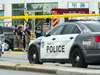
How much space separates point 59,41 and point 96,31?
4.47 ft

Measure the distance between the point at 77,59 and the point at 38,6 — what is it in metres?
32.2

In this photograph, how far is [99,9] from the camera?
41.0 m

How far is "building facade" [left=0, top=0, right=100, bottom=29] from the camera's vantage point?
40844 mm

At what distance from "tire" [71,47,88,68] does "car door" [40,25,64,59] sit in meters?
0.99

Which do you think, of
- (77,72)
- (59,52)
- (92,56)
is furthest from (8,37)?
(77,72)

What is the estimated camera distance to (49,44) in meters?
12.1

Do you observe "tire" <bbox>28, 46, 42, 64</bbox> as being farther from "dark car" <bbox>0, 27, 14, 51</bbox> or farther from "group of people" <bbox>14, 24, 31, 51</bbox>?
"dark car" <bbox>0, 27, 14, 51</bbox>

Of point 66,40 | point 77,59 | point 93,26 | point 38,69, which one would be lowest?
point 38,69

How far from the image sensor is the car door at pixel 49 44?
469 inches

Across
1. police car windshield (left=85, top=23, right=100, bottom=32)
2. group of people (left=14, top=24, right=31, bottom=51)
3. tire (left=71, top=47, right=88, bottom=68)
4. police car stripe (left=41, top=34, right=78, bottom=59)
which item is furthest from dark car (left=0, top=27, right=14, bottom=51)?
tire (left=71, top=47, right=88, bottom=68)

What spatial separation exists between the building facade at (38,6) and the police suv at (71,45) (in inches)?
1062

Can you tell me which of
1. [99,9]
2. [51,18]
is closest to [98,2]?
[99,9]

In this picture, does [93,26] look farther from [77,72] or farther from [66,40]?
[77,72]

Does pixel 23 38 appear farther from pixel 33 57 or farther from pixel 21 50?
pixel 33 57
